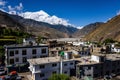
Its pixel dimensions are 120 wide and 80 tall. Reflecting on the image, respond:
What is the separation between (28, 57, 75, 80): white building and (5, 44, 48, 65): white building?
11.8 m

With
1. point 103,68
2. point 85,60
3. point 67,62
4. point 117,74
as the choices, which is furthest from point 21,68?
point 117,74

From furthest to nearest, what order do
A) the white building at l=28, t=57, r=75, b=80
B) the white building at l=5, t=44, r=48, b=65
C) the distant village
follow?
the white building at l=5, t=44, r=48, b=65
the distant village
the white building at l=28, t=57, r=75, b=80

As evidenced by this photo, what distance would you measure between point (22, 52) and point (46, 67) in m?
16.3

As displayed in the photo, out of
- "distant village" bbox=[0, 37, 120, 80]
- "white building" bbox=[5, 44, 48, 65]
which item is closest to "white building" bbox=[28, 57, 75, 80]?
"distant village" bbox=[0, 37, 120, 80]

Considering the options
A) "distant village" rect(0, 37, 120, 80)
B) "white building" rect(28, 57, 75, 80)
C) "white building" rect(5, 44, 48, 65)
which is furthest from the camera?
"white building" rect(5, 44, 48, 65)

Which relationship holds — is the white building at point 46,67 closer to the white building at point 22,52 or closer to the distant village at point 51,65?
the distant village at point 51,65

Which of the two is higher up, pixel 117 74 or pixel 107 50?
pixel 107 50

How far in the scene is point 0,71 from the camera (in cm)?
6675

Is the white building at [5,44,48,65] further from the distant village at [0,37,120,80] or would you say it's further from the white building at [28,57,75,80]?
the white building at [28,57,75,80]

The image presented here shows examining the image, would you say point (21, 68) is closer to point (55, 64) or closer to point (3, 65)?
point (3, 65)

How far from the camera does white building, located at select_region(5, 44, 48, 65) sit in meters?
68.2

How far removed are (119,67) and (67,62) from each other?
2203 cm

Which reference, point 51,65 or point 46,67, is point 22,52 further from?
point 51,65

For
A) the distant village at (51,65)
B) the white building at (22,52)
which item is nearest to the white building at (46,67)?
the distant village at (51,65)
